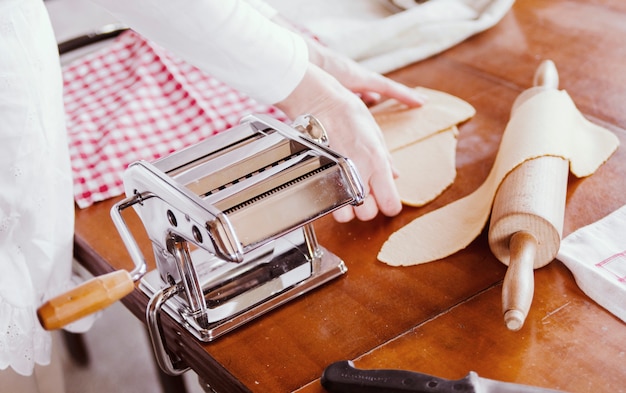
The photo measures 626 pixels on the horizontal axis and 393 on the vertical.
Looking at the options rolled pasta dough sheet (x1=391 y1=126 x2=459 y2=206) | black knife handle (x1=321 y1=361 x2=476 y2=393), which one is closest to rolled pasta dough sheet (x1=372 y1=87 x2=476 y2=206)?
rolled pasta dough sheet (x1=391 y1=126 x2=459 y2=206)

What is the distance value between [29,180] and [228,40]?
0.33 metres

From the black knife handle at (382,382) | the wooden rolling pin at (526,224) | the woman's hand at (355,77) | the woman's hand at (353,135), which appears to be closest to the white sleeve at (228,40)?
the woman's hand at (353,135)

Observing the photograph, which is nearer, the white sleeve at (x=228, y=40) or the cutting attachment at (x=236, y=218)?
the cutting attachment at (x=236, y=218)

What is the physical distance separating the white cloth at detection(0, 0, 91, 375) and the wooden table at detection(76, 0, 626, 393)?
8cm

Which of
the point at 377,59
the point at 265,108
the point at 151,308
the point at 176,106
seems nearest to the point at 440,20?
the point at 377,59

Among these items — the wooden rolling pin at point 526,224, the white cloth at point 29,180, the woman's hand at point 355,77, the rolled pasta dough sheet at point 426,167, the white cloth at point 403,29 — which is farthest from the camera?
the white cloth at point 403,29

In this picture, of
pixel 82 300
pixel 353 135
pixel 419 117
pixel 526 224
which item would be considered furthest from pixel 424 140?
pixel 82 300

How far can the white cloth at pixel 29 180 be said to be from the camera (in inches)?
40.4

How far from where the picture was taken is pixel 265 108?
1.40 metres

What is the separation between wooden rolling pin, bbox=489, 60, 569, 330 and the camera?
0.87 m

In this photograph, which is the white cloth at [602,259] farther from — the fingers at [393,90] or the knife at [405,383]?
the fingers at [393,90]

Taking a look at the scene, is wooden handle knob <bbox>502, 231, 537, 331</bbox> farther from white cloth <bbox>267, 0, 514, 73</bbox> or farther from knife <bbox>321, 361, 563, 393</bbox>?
white cloth <bbox>267, 0, 514, 73</bbox>

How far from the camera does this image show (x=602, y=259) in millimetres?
958

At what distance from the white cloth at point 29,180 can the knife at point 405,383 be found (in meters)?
0.47
